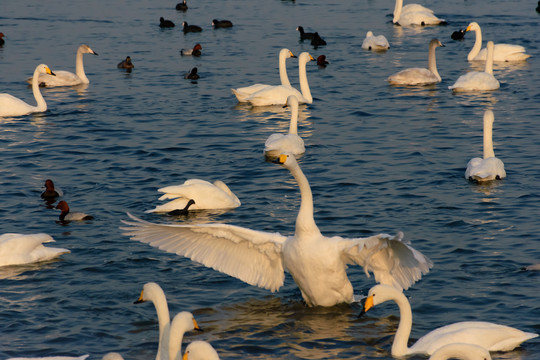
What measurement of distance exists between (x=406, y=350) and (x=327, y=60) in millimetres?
18617

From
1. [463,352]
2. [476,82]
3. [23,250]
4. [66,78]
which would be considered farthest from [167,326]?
[66,78]

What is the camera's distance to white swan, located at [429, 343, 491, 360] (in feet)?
25.8

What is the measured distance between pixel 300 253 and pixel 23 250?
154 inches

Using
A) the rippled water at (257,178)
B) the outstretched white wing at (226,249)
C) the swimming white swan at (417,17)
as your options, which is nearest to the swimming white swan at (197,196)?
the rippled water at (257,178)

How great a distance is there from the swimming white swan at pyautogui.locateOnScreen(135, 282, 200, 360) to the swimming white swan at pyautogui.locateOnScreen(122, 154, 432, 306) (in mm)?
1120

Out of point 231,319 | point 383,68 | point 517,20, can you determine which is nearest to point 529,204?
point 231,319

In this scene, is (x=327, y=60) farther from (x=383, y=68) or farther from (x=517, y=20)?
(x=517, y=20)

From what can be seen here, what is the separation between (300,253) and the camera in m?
10.3

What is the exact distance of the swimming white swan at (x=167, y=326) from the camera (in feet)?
26.9

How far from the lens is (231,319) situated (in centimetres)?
1067

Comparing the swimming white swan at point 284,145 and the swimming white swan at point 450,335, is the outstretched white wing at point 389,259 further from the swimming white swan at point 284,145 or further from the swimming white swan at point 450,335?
the swimming white swan at point 284,145

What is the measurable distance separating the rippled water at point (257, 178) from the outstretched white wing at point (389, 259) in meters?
0.52

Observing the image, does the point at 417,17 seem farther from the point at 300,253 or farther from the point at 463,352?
the point at 463,352

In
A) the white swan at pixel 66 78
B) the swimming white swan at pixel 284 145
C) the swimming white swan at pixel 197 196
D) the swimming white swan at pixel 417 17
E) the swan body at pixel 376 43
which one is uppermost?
the swimming white swan at pixel 417 17
